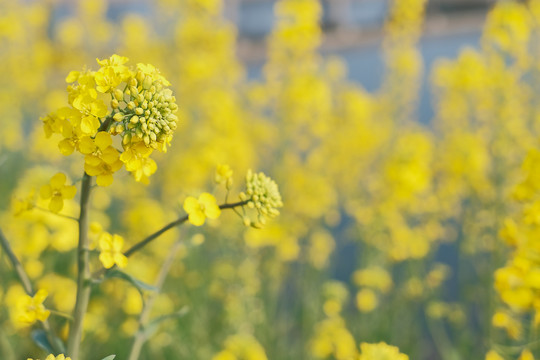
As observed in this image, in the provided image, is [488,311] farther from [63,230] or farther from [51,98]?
[51,98]

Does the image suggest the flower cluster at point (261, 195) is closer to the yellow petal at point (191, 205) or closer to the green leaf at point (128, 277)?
the yellow petal at point (191, 205)

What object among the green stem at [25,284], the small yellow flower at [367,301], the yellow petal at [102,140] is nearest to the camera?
the yellow petal at [102,140]

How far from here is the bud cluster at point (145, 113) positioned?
0.80 metres

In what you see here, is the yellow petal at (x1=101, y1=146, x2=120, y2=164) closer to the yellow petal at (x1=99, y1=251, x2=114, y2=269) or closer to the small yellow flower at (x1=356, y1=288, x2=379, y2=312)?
the yellow petal at (x1=99, y1=251, x2=114, y2=269)

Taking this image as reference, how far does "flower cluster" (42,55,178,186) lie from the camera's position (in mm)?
801

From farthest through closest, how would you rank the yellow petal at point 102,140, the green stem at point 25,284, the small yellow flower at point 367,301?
1. the small yellow flower at point 367,301
2. the green stem at point 25,284
3. the yellow petal at point 102,140

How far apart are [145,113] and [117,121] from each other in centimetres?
5

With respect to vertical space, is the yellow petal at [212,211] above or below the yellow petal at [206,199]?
below

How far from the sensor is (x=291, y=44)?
322 cm

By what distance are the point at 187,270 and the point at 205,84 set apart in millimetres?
1726

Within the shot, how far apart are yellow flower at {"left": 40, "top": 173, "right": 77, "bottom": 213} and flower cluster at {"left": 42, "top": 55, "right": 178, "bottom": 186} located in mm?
88

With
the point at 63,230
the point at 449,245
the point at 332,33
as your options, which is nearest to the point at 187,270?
the point at 63,230

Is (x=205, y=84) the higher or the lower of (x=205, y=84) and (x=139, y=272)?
the higher

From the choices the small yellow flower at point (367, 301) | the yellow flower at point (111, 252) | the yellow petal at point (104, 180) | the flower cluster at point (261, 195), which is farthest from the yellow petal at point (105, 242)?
the small yellow flower at point (367, 301)
